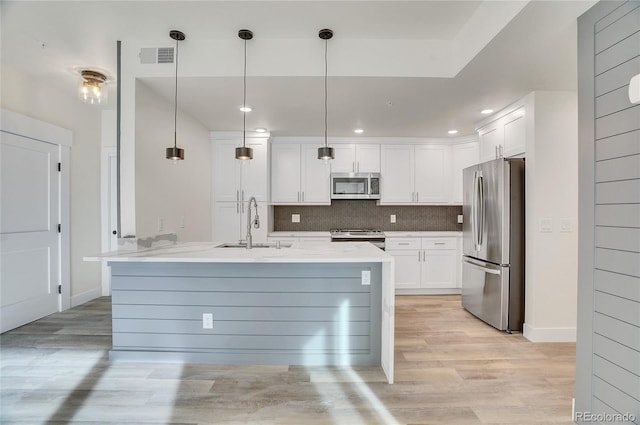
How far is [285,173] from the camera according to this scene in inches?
184

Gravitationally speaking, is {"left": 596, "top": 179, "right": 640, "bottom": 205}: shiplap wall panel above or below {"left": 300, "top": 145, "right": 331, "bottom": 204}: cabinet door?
below

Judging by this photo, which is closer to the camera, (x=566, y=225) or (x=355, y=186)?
(x=566, y=225)

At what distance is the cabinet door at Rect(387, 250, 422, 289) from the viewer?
4.50m

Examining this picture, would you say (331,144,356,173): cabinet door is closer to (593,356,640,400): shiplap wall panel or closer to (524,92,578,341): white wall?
(524,92,578,341): white wall

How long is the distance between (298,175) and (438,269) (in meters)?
2.57

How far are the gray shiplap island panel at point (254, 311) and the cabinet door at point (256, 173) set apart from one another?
2140 mm

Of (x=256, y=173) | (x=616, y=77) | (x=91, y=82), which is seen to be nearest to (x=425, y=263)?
(x=256, y=173)

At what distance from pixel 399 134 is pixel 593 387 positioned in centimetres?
358

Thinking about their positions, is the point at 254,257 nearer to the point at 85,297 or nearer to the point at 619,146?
the point at 619,146

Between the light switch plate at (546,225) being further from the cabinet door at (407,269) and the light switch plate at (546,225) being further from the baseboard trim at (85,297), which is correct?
the baseboard trim at (85,297)

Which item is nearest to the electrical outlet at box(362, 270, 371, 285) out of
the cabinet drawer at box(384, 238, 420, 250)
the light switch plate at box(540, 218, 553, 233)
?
the light switch plate at box(540, 218, 553, 233)

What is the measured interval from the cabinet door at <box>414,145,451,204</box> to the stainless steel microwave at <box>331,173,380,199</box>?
670mm

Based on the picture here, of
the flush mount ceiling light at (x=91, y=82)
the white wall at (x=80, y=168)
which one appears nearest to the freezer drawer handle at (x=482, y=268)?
the flush mount ceiling light at (x=91, y=82)

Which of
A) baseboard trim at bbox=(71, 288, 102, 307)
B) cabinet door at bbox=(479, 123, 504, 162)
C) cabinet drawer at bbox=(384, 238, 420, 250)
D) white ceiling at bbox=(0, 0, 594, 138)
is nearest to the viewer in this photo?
white ceiling at bbox=(0, 0, 594, 138)
